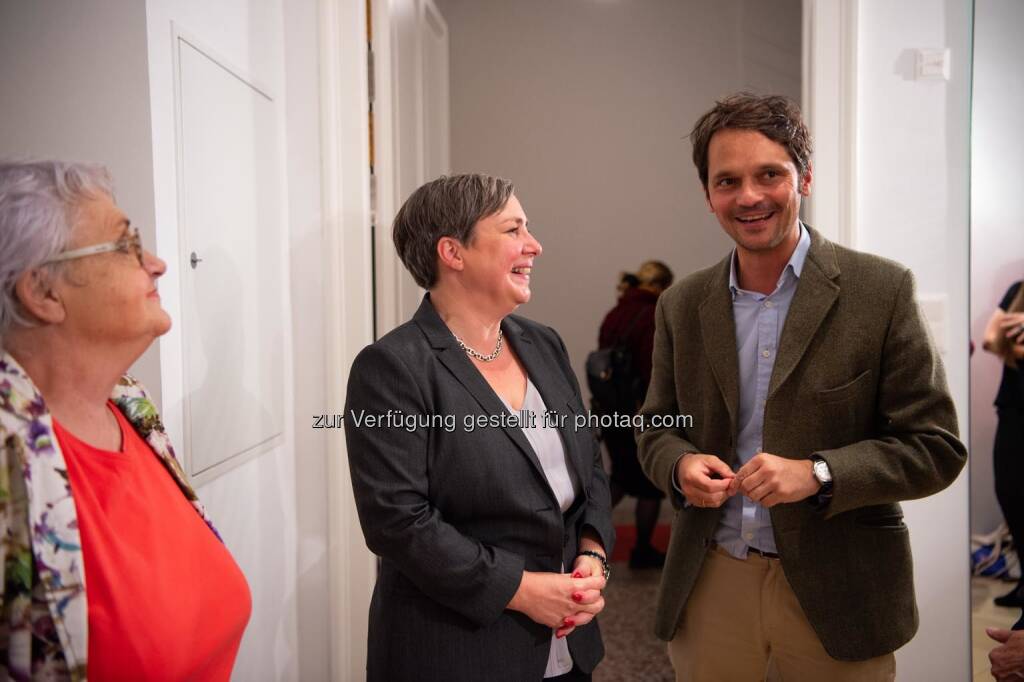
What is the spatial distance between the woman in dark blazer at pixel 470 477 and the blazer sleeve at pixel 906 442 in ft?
1.57

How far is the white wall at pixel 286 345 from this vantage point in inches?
61.6

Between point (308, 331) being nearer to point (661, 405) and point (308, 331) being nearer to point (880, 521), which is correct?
point (661, 405)

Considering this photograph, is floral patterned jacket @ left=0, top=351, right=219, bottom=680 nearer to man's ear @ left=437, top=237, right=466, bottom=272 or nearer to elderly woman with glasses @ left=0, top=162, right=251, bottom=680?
elderly woman with glasses @ left=0, top=162, right=251, bottom=680

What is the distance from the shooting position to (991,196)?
218 centimetres

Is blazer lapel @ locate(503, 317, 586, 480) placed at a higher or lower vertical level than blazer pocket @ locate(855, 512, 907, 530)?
higher

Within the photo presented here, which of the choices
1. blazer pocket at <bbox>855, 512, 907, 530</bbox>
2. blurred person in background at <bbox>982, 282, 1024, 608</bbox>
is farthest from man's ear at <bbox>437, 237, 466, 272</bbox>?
blurred person in background at <bbox>982, 282, 1024, 608</bbox>

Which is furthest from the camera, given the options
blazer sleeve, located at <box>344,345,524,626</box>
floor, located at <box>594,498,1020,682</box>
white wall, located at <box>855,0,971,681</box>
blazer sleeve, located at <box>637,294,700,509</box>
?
white wall, located at <box>855,0,971,681</box>

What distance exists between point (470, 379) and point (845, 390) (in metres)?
0.71

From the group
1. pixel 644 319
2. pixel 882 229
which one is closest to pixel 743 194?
pixel 882 229

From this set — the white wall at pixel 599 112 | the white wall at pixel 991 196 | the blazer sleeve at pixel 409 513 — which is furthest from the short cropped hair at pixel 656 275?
the blazer sleeve at pixel 409 513

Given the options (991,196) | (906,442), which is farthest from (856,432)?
(991,196)

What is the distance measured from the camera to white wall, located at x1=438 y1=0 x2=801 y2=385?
4992 millimetres

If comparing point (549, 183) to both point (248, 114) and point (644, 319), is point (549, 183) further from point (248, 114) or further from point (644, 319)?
point (248, 114)

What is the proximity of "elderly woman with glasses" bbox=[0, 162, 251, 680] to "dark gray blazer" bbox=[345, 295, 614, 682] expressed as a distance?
1.03 feet
